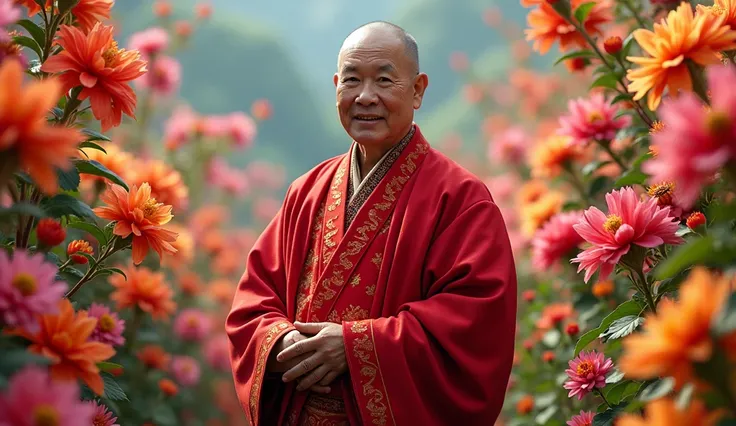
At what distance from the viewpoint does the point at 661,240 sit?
1.50 m

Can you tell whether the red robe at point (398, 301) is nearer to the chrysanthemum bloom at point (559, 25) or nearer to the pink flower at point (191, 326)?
the chrysanthemum bloom at point (559, 25)

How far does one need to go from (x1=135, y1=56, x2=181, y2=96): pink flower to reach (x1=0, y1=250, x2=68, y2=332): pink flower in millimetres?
2617

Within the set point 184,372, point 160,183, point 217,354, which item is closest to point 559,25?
point 160,183

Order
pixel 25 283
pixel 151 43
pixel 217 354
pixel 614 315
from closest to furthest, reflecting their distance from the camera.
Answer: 1. pixel 25 283
2. pixel 614 315
3. pixel 151 43
4. pixel 217 354

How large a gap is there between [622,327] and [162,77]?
2.72 m

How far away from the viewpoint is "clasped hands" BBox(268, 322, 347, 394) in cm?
172

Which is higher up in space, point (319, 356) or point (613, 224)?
point (613, 224)

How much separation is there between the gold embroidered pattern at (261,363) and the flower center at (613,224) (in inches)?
32.3

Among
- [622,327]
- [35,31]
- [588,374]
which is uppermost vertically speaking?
[35,31]

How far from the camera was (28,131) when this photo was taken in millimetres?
961

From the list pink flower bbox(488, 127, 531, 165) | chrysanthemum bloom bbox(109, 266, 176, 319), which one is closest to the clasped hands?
chrysanthemum bloom bbox(109, 266, 176, 319)

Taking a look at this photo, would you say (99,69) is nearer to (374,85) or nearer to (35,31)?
(35,31)

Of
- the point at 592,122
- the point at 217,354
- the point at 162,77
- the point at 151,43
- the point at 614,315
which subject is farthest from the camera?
the point at 217,354

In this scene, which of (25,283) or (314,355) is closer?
(25,283)
